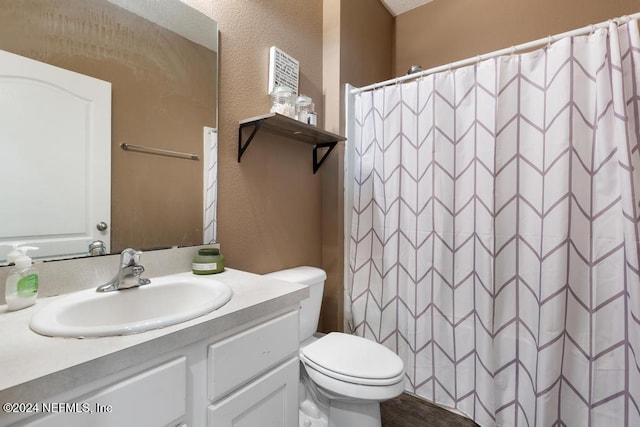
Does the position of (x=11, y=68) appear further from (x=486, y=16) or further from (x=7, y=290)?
(x=486, y=16)

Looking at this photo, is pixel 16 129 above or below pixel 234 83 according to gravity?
below

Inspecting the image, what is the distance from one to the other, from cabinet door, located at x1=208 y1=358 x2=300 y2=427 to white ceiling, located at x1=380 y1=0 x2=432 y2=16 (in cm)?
246

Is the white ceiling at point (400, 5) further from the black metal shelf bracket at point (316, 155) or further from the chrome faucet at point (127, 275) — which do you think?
the chrome faucet at point (127, 275)

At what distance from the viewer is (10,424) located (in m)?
0.43

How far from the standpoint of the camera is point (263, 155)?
4.81ft

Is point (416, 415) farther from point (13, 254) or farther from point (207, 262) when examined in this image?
point (13, 254)

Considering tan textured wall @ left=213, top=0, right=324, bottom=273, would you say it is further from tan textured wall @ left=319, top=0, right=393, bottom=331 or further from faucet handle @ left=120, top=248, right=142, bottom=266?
faucet handle @ left=120, top=248, right=142, bottom=266

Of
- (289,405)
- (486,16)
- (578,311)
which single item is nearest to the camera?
(289,405)

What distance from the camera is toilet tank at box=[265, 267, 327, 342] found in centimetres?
140

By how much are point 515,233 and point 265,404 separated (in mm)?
1250

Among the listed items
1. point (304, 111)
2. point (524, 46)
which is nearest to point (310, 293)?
point (304, 111)

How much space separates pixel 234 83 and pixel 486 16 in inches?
70.2

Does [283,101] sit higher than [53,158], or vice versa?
[283,101]

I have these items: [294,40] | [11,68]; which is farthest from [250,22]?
[11,68]
